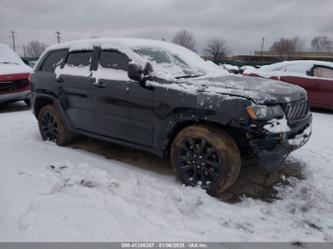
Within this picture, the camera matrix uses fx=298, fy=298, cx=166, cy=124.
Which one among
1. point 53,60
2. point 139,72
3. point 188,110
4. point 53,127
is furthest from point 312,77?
point 53,127

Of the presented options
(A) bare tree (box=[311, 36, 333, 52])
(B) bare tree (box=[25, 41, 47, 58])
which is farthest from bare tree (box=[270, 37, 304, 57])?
(B) bare tree (box=[25, 41, 47, 58])

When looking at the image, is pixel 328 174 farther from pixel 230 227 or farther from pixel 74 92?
pixel 74 92

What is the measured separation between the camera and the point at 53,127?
17.0ft

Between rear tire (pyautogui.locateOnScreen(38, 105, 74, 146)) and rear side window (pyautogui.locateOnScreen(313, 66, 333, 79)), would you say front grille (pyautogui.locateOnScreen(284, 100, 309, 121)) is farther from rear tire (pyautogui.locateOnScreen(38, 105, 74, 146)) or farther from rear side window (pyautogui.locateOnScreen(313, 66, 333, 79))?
rear side window (pyautogui.locateOnScreen(313, 66, 333, 79))

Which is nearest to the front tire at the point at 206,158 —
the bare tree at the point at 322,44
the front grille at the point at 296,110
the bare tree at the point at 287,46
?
the front grille at the point at 296,110

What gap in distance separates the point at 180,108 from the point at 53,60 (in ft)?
9.04

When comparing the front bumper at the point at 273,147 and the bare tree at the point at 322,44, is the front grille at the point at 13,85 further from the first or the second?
the bare tree at the point at 322,44

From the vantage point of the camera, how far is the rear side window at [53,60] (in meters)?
4.93

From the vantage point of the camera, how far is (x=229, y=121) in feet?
10.4

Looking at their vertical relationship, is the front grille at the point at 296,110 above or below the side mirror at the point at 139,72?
below

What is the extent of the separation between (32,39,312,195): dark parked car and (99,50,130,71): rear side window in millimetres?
14

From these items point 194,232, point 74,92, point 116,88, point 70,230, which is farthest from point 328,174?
A: point 74,92

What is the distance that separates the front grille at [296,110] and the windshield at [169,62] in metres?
1.25

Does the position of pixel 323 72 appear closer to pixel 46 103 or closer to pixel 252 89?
pixel 252 89
